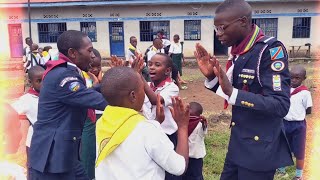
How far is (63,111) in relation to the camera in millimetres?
2898

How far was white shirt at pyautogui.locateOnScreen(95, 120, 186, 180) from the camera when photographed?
6.64 ft

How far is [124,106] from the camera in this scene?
2.12m

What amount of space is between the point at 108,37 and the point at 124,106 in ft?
63.9

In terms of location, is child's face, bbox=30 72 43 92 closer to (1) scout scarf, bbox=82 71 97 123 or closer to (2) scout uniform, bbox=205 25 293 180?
(1) scout scarf, bbox=82 71 97 123

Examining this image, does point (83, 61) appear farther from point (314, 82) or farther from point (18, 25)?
point (18, 25)

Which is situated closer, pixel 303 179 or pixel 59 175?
pixel 59 175

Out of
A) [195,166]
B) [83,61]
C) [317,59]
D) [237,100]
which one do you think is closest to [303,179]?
[195,166]

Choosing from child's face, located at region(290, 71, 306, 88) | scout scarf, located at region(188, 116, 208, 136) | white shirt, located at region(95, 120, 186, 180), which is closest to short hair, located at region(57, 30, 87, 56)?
white shirt, located at region(95, 120, 186, 180)

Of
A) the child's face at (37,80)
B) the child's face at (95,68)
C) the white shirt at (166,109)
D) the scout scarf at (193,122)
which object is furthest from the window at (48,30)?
the white shirt at (166,109)

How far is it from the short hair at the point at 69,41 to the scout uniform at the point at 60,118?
7 cm

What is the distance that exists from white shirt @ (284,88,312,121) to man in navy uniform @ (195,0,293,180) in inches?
84.3

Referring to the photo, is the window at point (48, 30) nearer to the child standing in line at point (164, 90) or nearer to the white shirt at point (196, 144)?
the white shirt at point (196, 144)

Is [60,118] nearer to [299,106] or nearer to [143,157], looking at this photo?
[143,157]

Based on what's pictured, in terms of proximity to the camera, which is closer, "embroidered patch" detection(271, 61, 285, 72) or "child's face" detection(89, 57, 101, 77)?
"embroidered patch" detection(271, 61, 285, 72)
